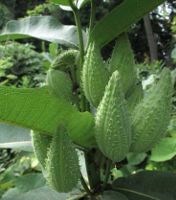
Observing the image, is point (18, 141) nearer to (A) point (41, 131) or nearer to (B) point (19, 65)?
(A) point (41, 131)

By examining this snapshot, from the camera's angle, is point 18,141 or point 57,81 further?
point 18,141

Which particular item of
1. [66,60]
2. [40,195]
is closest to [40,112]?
[66,60]

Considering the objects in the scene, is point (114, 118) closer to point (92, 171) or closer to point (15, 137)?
point (92, 171)

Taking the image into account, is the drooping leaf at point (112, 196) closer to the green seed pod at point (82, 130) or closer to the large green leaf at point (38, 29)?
the green seed pod at point (82, 130)

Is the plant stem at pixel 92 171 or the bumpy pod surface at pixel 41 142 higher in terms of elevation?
the bumpy pod surface at pixel 41 142

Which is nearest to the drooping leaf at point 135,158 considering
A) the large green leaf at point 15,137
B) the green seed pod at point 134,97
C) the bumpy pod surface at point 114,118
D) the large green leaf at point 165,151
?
the large green leaf at point 165,151

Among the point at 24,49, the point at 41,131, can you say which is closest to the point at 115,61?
the point at 41,131

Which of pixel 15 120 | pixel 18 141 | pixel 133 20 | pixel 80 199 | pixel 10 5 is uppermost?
pixel 10 5
